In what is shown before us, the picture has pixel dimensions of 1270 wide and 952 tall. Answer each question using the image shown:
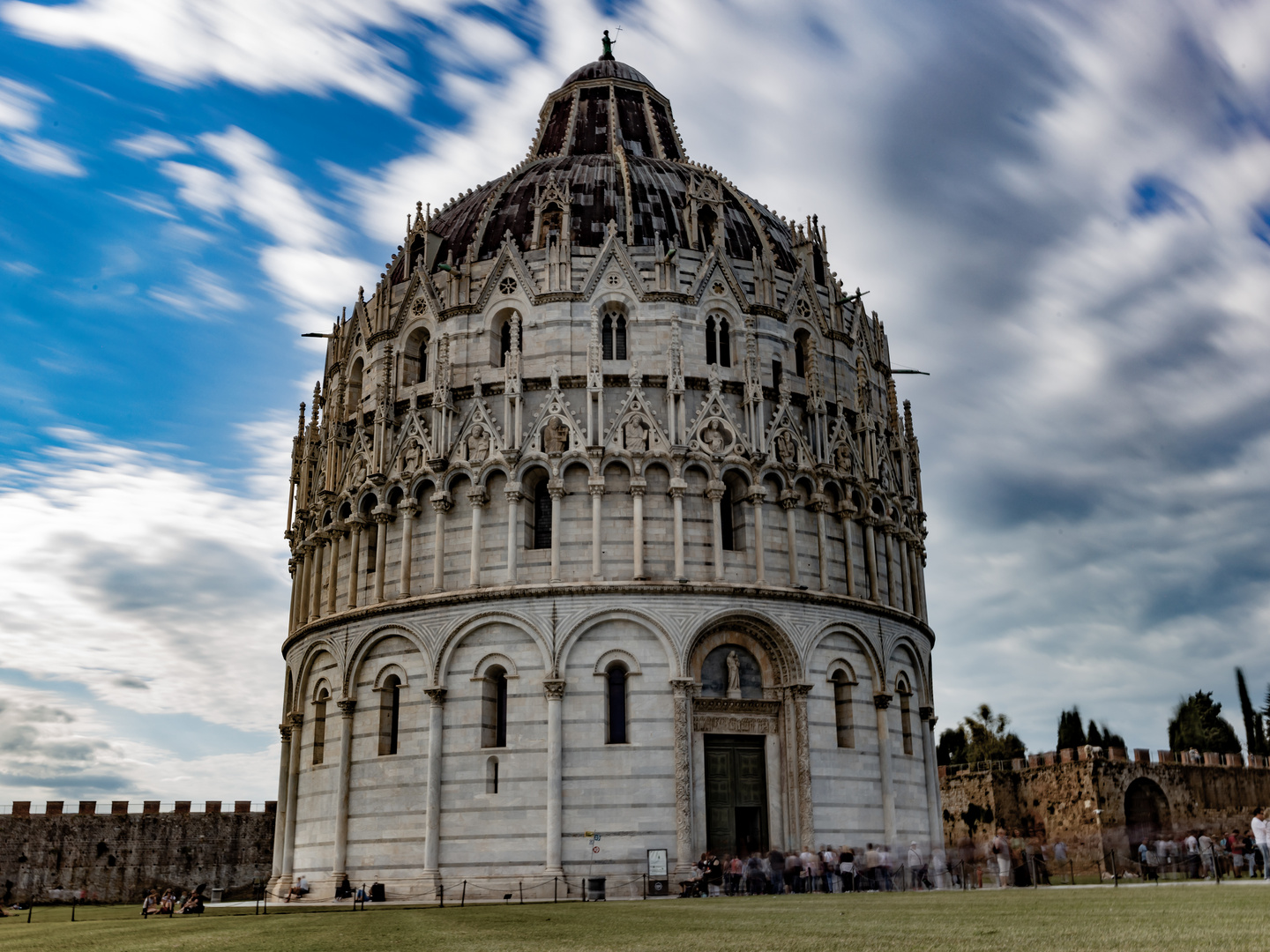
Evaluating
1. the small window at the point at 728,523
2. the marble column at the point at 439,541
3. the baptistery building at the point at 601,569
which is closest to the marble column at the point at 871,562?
the baptistery building at the point at 601,569

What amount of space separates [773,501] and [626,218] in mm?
11259

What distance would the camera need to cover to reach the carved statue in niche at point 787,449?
37094 mm

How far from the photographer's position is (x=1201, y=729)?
72.3 m

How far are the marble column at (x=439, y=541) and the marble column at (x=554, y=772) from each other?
493 centimetres

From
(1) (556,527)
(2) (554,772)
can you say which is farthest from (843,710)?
(1) (556,527)

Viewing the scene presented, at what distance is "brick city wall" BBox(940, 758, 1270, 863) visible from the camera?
53312mm

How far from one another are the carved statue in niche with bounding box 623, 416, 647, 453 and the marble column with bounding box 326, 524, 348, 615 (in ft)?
35.4

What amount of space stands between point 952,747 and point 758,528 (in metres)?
49.1

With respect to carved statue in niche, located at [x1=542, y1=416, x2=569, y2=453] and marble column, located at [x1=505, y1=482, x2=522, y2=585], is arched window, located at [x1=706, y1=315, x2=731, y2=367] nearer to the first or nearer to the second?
carved statue in niche, located at [x1=542, y1=416, x2=569, y2=453]

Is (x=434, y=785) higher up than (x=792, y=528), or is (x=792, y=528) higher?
(x=792, y=528)

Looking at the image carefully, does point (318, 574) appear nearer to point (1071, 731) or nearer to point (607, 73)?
point (607, 73)

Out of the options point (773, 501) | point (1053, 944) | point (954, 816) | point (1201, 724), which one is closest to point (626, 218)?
point (773, 501)

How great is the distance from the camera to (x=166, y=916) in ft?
98.2

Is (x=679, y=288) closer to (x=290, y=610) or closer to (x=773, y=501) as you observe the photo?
(x=773, y=501)
